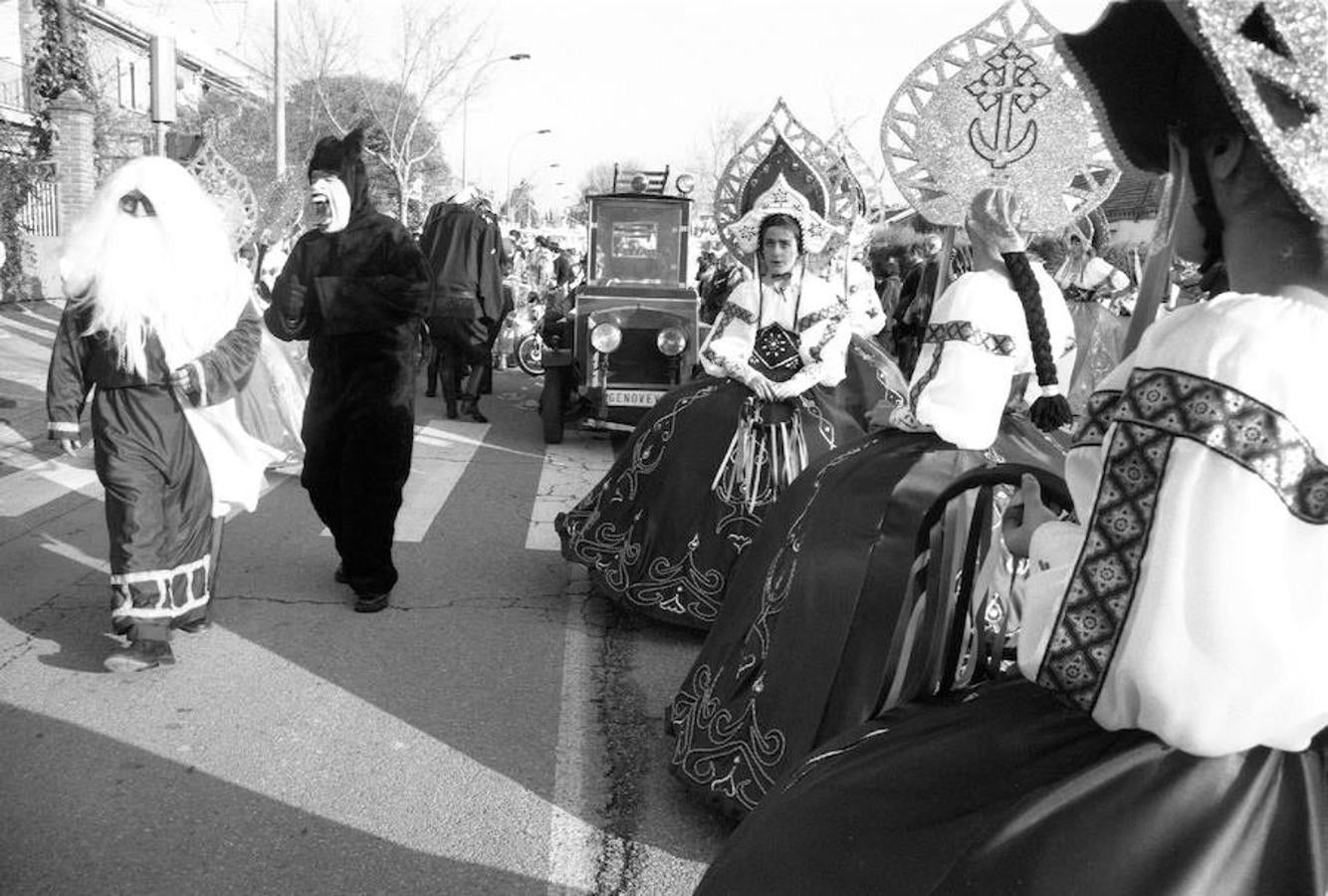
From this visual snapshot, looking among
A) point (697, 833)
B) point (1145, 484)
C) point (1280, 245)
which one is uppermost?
point (1280, 245)

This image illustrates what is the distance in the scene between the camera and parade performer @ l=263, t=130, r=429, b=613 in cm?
513

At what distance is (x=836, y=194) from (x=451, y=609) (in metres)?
2.69

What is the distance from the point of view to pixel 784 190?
215 inches

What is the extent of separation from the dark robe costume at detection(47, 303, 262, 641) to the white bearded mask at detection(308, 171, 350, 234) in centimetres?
77

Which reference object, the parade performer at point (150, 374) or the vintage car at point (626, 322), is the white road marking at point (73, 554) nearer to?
the parade performer at point (150, 374)

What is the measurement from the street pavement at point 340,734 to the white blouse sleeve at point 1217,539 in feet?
6.59

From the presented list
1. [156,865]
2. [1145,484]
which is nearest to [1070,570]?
[1145,484]

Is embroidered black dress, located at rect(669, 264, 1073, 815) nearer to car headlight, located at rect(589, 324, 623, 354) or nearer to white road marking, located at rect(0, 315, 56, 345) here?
car headlight, located at rect(589, 324, 623, 354)

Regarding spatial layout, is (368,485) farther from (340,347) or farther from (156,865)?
(156,865)

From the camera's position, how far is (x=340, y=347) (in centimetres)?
520

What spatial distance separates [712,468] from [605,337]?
4932mm

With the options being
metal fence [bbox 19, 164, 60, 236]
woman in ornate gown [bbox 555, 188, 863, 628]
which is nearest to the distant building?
metal fence [bbox 19, 164, 60, 236]

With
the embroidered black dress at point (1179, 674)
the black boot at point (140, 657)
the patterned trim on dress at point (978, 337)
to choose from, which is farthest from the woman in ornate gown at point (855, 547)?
the black boot at point (140, 657)

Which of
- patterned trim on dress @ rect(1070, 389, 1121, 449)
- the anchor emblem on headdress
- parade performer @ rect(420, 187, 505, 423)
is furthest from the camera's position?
parade performer @ rect(420, 187, 505, 423)
